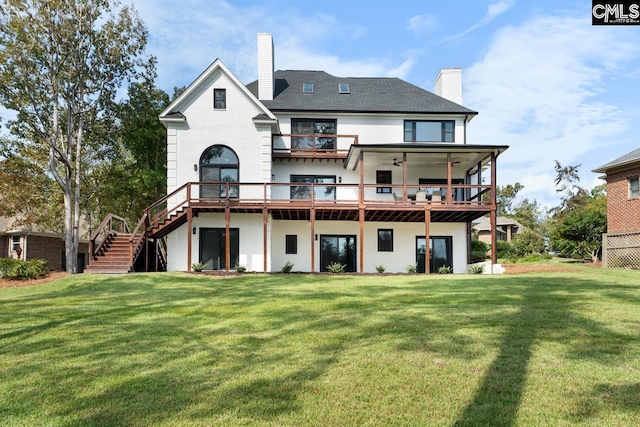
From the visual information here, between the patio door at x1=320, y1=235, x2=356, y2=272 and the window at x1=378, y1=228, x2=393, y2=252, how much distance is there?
1330 millimetres

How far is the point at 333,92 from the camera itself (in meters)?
25.4

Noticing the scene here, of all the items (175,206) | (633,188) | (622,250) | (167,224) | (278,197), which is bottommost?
(622,250)

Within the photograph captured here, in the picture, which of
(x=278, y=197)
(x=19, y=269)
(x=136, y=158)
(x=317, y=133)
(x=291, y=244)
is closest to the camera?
(x=19, y=269)

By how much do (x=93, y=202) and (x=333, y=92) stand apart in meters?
20.8

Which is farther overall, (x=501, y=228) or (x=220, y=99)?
(x=501, y=228)

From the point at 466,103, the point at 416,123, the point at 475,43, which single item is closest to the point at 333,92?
the point at 416,123

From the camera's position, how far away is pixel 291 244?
73.4 ft

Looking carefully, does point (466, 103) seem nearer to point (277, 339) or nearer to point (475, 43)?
point (475, 43)

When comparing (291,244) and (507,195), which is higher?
(507,195)

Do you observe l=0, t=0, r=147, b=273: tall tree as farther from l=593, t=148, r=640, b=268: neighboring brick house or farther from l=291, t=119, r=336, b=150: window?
l=593, t=148, r=640, b=268: neighboring brick house

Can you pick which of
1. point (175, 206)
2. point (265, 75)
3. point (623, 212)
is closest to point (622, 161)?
point (623, 212)

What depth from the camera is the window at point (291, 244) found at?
73.2 ft

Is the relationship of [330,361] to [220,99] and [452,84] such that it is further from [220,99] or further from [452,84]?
[452,84]

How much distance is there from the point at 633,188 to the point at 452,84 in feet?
35.3
